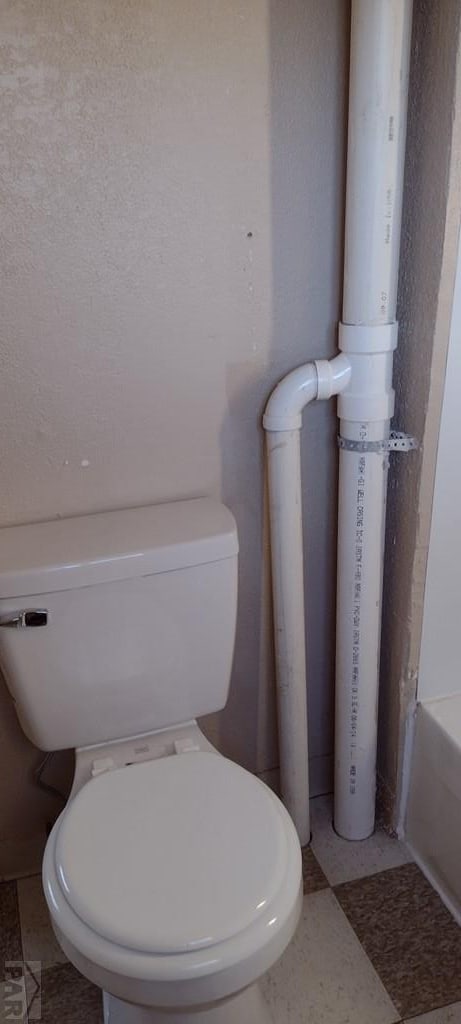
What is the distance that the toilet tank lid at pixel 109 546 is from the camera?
109 centimetres

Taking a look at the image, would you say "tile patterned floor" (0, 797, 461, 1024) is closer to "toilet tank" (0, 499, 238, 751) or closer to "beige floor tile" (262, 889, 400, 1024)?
"beige floor tile" (262, 889, 400, 1024)

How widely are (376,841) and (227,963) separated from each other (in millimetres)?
731

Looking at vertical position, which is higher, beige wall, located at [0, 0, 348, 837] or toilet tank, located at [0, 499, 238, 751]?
beige wall, located at [0, 0, 348, 837]

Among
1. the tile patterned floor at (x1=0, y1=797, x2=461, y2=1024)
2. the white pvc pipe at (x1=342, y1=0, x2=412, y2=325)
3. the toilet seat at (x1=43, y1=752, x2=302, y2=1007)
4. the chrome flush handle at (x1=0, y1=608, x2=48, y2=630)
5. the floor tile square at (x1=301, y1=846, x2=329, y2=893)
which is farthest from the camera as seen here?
the floor tile square at (x1=301, y1=846, x2=329, y2=893)

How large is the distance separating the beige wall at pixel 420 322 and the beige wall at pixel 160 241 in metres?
0.12

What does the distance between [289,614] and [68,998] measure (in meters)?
0.75

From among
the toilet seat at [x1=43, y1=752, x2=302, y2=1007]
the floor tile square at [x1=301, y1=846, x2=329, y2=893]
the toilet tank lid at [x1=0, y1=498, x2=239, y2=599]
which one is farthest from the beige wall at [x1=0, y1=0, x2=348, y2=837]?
the floor tile square at [x1=301, y1=846, x2=329, y2=893]

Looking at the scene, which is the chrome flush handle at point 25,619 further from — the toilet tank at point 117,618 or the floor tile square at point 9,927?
the floor tile square at point 9,927

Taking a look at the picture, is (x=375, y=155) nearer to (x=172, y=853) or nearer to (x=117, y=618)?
(x=117, y=618)

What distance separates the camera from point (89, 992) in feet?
4.05

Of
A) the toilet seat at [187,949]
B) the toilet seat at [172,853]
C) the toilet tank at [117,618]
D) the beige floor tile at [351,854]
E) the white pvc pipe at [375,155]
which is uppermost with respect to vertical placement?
the white pvc pipe at [375,155]

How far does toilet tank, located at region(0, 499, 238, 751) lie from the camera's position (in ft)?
3.65

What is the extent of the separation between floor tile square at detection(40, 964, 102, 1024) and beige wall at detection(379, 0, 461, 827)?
684mm

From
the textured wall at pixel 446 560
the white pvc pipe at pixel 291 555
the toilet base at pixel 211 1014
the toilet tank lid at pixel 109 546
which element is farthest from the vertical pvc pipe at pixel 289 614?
the toilet base at pixel 211 1014
